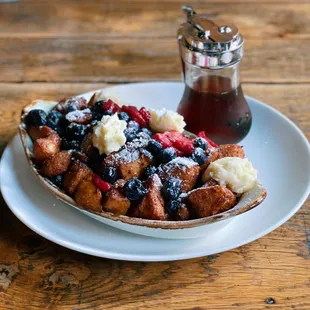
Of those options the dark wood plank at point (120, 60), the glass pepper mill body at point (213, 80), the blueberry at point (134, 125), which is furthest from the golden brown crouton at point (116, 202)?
the dark wood plank at point (120, 60)

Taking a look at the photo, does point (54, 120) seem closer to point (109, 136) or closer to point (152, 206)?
point (109, 136)

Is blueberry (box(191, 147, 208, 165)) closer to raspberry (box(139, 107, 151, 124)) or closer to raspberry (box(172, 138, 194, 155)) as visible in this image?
raspberry (box(172, 138, 194, 155))

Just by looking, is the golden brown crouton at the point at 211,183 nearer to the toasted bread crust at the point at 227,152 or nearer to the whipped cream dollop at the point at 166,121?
the toasted bread crust at the point at 227,152

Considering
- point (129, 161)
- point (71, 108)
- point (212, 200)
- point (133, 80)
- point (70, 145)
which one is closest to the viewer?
point (212, 200)

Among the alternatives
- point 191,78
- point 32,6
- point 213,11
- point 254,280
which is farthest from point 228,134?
point 32,6

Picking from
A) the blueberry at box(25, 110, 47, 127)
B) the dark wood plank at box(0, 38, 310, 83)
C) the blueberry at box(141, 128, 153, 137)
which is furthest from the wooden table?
the blueberry at box(141, 128, 153, 137)

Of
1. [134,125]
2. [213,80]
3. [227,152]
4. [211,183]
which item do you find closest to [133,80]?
[213,80]
